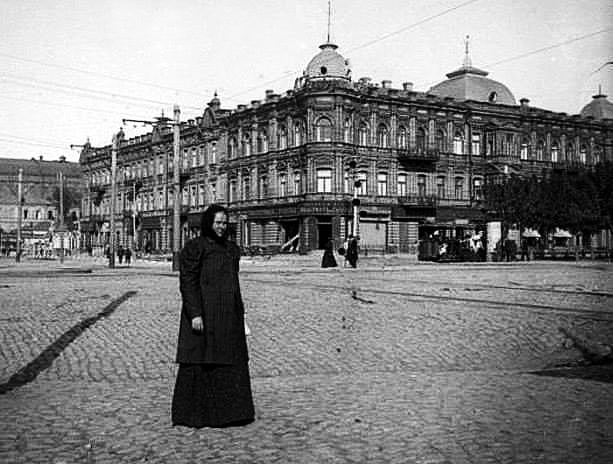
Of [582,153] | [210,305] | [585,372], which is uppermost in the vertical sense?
[582,153]

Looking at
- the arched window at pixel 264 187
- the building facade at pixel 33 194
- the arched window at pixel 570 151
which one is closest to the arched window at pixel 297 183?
the arched window at pixel 264 187

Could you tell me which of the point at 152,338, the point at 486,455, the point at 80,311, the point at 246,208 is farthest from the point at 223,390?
the point at 246,208

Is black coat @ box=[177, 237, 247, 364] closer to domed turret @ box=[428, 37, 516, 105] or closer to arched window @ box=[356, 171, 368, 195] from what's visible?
arched window @ box=[356, 171, 368, 195]

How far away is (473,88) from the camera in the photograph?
6431 centimetres

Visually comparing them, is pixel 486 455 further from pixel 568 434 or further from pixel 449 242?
pixel 449 242

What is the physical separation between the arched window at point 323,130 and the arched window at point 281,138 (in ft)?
14.4

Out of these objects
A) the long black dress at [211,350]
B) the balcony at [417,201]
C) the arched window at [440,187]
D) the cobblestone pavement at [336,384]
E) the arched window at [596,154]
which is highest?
the arched window at [596,154]

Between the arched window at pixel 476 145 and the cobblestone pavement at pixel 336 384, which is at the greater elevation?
the arched window at pixel 476 145

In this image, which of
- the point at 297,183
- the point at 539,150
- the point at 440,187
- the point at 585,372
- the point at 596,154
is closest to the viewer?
the point at 585,372

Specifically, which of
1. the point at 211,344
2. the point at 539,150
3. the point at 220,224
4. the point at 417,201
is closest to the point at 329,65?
the point at 417,201

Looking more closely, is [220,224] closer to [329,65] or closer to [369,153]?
[369,153]

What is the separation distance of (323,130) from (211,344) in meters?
50.1

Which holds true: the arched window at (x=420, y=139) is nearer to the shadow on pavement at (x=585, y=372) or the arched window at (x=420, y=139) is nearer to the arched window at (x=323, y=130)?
the arched window at (x=323, y=130)

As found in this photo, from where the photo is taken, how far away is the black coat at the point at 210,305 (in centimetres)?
605
